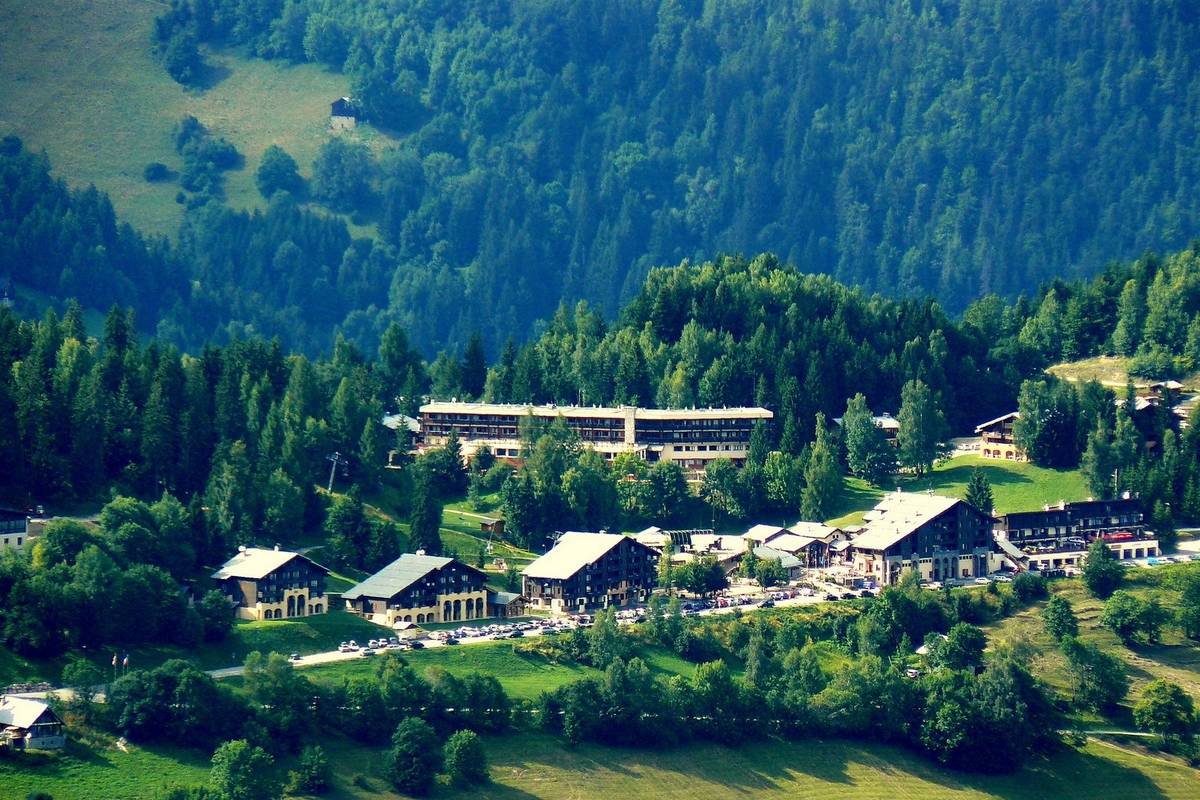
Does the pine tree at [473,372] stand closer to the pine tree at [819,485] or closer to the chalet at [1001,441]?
the pine tree at [819,485]

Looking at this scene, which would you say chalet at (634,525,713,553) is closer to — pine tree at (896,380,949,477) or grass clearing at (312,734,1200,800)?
pine tree at (896,380,949,477)

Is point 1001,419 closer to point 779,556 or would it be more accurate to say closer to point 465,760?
point 779,556

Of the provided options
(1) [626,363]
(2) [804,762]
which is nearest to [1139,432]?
(1) [626,363]

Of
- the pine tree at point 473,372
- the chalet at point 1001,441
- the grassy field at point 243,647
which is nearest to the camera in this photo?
the grassy field at point 243,647

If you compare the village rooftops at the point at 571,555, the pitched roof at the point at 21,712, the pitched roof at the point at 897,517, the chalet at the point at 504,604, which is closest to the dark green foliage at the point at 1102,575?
the pitched roof at the point at 897,517

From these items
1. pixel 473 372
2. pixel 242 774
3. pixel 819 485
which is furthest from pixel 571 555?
pixel 473 372

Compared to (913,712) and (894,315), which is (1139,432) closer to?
(894,315)

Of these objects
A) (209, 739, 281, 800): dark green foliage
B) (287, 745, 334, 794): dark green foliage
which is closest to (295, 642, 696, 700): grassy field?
(287, 745, 334, 794): dark green foliage
